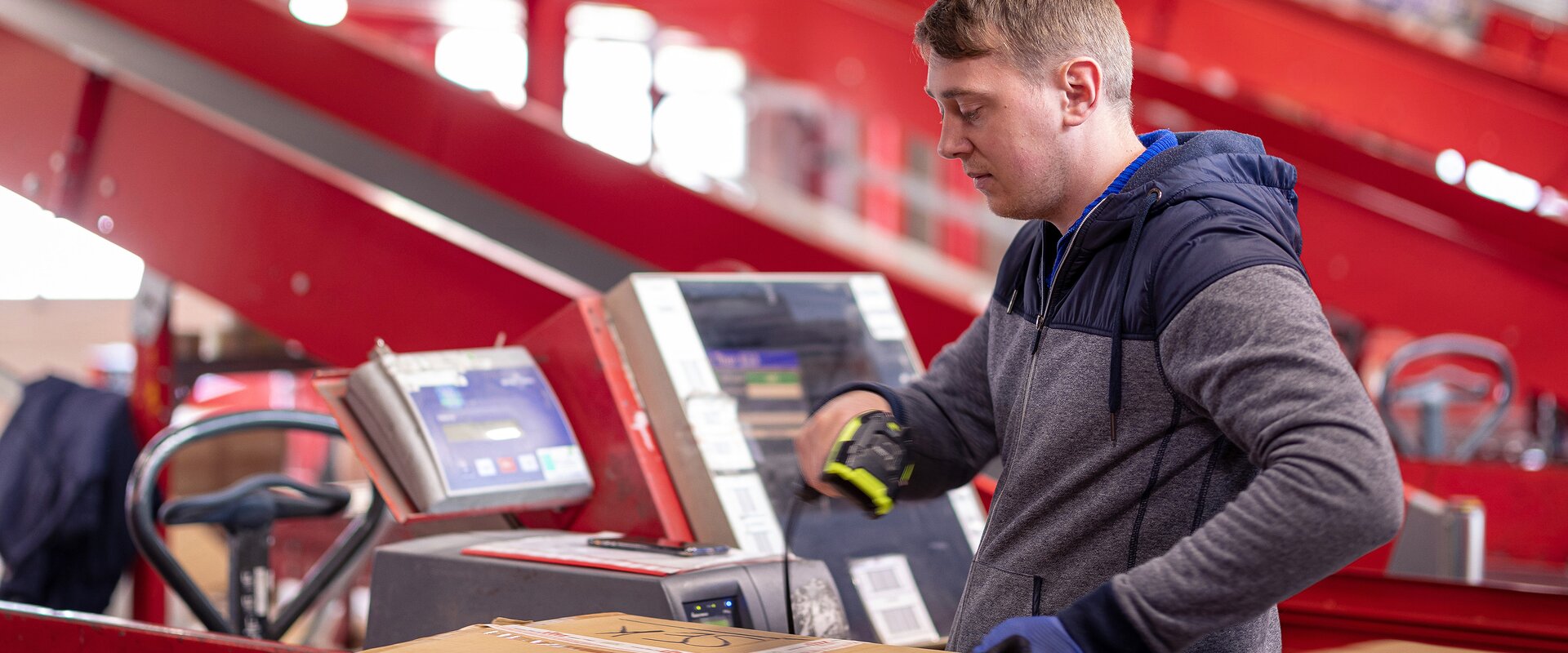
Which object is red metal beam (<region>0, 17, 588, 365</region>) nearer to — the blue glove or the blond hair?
the blond hair

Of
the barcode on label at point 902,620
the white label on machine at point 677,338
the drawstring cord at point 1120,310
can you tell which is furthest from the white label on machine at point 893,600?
the drawstring cord at point 1120,310

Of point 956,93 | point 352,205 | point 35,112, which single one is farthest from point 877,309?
point 35,112

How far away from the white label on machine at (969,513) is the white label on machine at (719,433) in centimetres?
40

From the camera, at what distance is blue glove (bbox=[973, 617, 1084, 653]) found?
1174 millimetres

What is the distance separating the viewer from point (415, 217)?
303 centimetres

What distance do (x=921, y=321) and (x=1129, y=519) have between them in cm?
195

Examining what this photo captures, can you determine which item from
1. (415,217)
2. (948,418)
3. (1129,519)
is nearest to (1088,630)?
(1129,519)

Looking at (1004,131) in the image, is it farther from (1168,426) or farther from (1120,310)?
(1168,426)

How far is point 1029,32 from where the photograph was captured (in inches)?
56.3

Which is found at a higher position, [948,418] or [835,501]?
[948,418]

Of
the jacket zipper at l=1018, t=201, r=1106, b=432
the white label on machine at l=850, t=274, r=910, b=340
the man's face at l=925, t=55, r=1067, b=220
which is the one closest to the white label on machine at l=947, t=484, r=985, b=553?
the white label on machine at l=850, t=274, r=910, b=340

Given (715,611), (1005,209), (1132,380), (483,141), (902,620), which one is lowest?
(902,620)

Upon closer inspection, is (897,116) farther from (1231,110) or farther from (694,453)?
(694,453)

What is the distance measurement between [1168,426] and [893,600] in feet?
3.04
